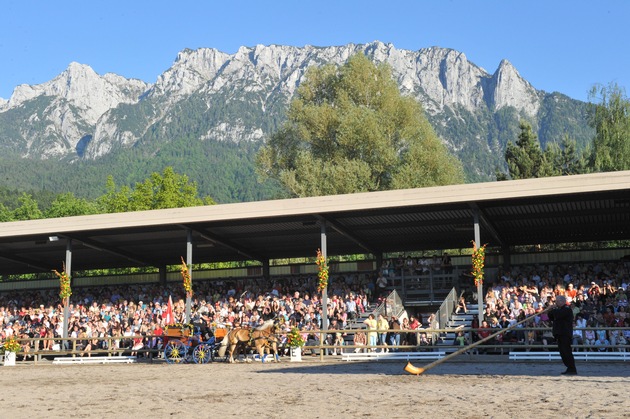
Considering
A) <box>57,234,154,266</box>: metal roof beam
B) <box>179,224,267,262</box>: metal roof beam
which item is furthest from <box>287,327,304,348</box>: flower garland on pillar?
<box>57,234,154,266</box>: metal roof beam

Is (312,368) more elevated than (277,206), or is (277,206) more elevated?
(277,206)

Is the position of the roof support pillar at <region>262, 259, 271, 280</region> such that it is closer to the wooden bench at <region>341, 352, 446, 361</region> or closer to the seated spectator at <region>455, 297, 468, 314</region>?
the seated spectator at <region>455, 297, 468, 314</region>

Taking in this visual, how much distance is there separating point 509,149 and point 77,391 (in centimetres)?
5302

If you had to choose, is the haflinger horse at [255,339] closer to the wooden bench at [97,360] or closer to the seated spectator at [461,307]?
the wooden bench at [97,360]

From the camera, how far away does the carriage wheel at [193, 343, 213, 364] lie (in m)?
24.9

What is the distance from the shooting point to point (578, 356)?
Answer: 867 inches

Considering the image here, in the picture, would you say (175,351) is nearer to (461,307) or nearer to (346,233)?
(346,233)

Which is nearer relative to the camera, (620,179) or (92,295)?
(620,179)

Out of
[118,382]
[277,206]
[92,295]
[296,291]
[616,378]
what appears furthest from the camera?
[92,295]

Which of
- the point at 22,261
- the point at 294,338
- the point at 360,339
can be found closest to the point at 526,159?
the point at 22,261

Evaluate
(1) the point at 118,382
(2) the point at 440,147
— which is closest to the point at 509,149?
(2) the point at 440,147

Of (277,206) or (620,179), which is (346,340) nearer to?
(277,206)

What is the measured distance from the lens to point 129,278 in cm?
3878

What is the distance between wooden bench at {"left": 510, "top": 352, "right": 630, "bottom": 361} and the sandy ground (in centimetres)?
97
